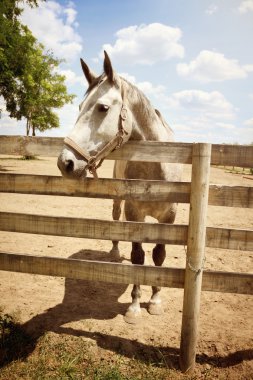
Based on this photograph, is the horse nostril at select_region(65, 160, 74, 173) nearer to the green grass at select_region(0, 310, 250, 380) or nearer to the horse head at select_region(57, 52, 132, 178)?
the horse head at select_region(57, 52, 132, 178)

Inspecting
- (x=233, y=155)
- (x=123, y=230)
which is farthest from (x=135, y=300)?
(x=233, y=155)

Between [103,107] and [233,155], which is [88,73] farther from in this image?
[233,155]

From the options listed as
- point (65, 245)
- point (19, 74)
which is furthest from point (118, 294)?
point (19, 74)

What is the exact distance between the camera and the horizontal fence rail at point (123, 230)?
2564 millimetres

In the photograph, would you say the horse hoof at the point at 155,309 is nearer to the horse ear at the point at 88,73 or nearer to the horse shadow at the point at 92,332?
the horse shadow at the point at 92,332

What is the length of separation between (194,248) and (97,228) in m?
0.96

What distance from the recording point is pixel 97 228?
8.84ft

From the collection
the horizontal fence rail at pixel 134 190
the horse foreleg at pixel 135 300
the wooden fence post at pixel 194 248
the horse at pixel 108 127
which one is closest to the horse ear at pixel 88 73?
the horse at pixel 108 127

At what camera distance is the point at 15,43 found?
51.1 feet

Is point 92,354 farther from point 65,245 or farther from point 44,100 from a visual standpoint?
point 44,100

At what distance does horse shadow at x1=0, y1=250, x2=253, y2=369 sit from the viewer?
276cm

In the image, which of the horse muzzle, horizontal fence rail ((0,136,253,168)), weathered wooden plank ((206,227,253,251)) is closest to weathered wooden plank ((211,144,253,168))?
horizontal fence rail ((0,136,253,168))

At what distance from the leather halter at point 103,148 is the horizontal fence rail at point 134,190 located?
0.17 m

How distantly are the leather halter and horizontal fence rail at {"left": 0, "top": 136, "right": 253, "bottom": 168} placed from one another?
7 cm
